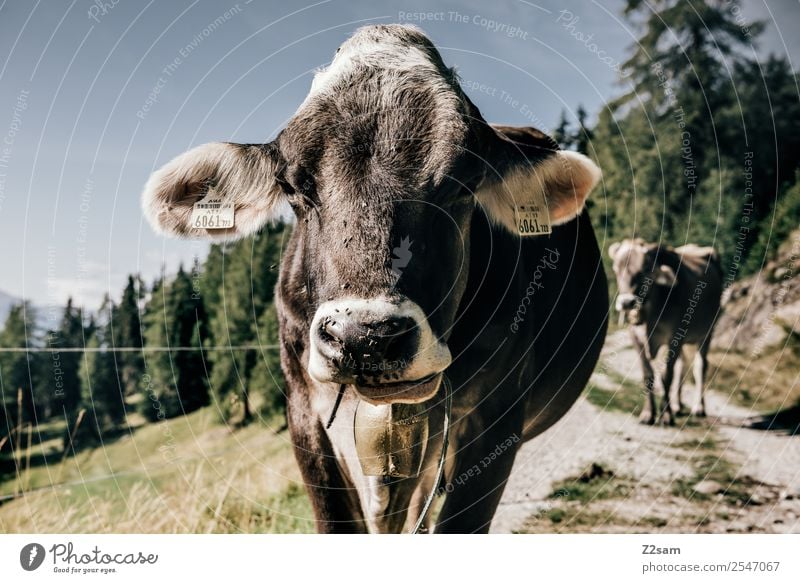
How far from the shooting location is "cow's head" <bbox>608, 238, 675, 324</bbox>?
707cm

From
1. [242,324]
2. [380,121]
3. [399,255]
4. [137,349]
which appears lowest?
[137,349]

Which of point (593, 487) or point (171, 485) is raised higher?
point (171, 485)

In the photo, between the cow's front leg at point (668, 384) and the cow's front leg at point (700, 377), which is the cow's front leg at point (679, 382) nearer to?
the cow's front leg at point (668, 384)

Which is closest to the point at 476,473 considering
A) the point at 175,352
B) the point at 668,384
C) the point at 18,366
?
the point at 175,352

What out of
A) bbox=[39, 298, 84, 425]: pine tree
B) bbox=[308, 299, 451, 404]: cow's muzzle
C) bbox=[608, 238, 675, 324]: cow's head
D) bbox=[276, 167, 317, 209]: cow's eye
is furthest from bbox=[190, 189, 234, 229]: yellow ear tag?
bbox=[608, 238, 675, 324]: cow's head

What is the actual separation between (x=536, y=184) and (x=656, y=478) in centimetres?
374

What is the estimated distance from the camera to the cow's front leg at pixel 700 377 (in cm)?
755

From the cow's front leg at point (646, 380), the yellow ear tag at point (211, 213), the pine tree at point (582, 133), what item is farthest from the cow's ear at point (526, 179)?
the cow's front leg at point (646, 380)

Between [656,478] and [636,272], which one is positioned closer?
[656,478]

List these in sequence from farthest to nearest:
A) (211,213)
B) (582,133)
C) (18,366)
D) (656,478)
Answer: (582,133), (656,478), (18,366), (211,213)

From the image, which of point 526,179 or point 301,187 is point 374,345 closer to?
point 301,187

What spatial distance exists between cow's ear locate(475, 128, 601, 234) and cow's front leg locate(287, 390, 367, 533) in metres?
1.52

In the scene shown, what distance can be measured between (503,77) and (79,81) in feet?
11.0

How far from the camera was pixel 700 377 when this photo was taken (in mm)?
7867
